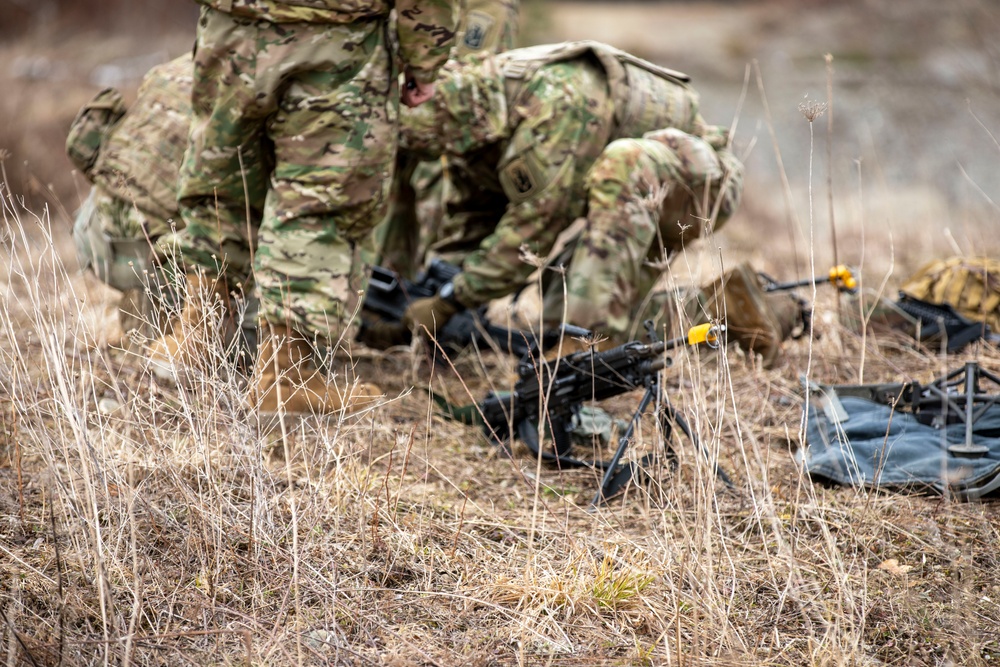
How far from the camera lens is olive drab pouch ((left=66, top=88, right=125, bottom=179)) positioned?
387 centimetres

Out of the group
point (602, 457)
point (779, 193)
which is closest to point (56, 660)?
point (602, 457)

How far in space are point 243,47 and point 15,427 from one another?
1399 mm

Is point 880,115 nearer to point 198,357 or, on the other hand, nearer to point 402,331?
point 402,331

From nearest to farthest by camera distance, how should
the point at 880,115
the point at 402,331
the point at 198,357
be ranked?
the point at 198,357, the point at 402,331, the point at 880,115

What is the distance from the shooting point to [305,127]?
3004 millimetres

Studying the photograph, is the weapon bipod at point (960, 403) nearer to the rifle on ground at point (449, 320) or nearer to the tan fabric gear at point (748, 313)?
the tan fabric gear at point (748, 313)

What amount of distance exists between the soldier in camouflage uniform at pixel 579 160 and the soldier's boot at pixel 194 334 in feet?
3.43

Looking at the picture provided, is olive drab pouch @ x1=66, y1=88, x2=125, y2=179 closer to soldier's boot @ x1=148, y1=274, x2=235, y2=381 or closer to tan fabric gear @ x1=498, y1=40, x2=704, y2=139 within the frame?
soldier's boot @ x1=148, y1=274, x2=235, y2=381

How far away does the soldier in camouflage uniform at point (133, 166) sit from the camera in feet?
12.2

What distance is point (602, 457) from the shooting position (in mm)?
3207

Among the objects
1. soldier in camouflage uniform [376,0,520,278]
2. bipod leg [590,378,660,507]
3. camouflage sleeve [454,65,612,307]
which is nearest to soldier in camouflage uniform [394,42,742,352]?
camouflage sleeve [454,65,612,307]

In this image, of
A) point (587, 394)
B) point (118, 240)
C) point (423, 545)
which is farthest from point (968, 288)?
point (118, 240)

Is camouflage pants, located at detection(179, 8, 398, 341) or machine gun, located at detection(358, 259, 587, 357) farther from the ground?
camouflage pants, located at detection(179, 8, 398, 341)

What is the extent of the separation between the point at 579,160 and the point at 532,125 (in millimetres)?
252
